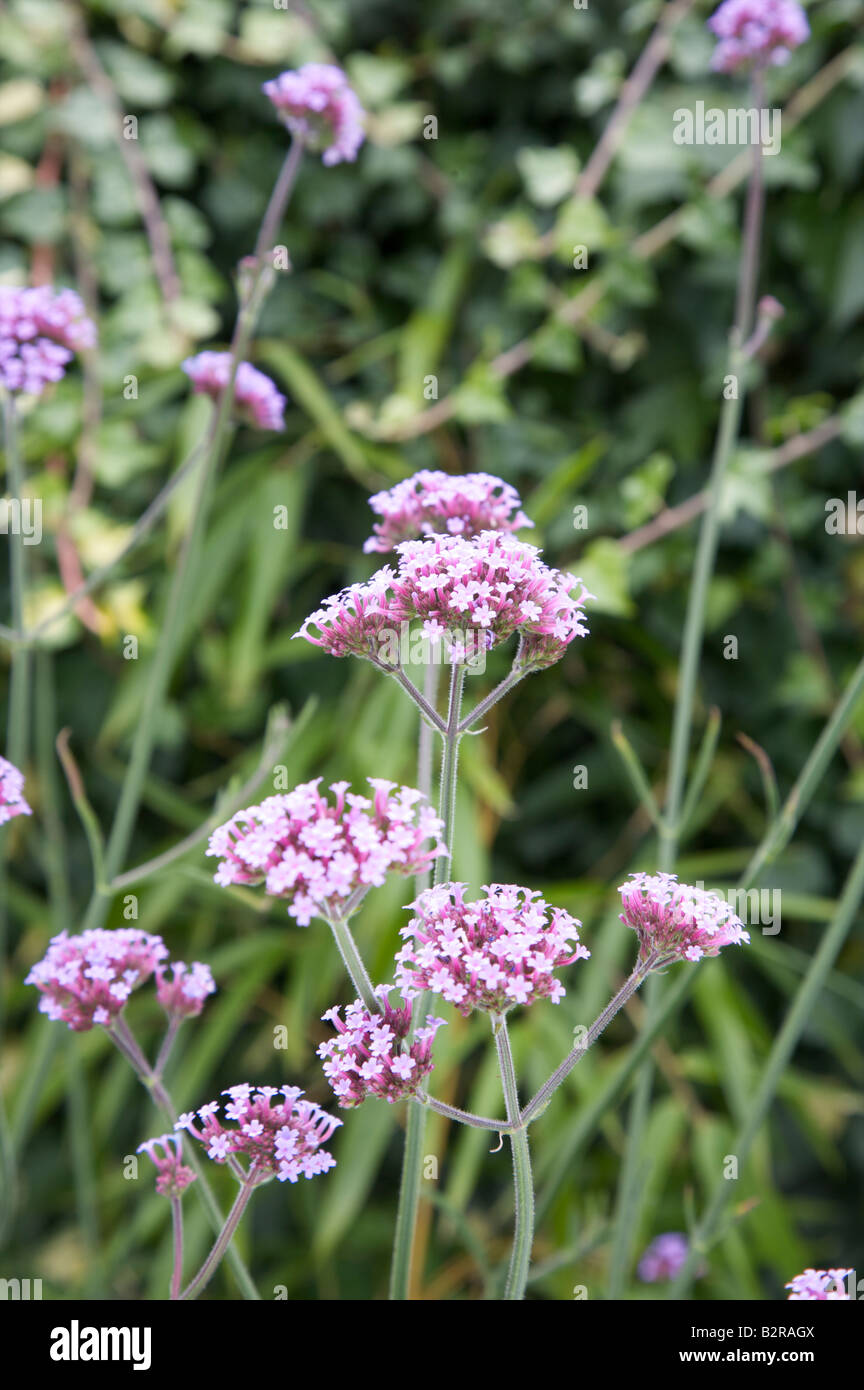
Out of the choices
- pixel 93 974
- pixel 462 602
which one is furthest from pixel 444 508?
pixel 93 974

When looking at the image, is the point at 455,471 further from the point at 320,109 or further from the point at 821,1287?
the point at 821,1287

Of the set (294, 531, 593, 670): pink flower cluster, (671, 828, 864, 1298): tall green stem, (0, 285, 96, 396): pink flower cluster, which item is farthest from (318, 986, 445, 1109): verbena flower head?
(0, 285, 96, 396): pink flower cluster

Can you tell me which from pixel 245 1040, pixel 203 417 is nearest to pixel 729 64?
pixel 203 417

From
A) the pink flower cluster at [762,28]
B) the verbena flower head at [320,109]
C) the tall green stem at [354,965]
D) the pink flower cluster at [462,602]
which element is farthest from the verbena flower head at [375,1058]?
the pink flower cluster at [762,28]

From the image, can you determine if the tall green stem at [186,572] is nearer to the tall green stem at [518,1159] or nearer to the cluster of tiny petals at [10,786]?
the cluster of tiny petals at [10,786]

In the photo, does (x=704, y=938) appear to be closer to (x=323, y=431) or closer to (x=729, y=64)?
(x=729, y=64)

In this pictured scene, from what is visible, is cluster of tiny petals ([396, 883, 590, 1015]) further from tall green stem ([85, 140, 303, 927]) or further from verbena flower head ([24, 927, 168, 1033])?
tall green stem ([85, 140, 303, 927])

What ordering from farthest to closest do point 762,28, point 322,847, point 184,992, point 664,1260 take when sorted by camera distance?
point 664,1260 < point 762,28 < point 184,992 < point 322,847

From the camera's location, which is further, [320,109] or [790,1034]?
[320,109]
